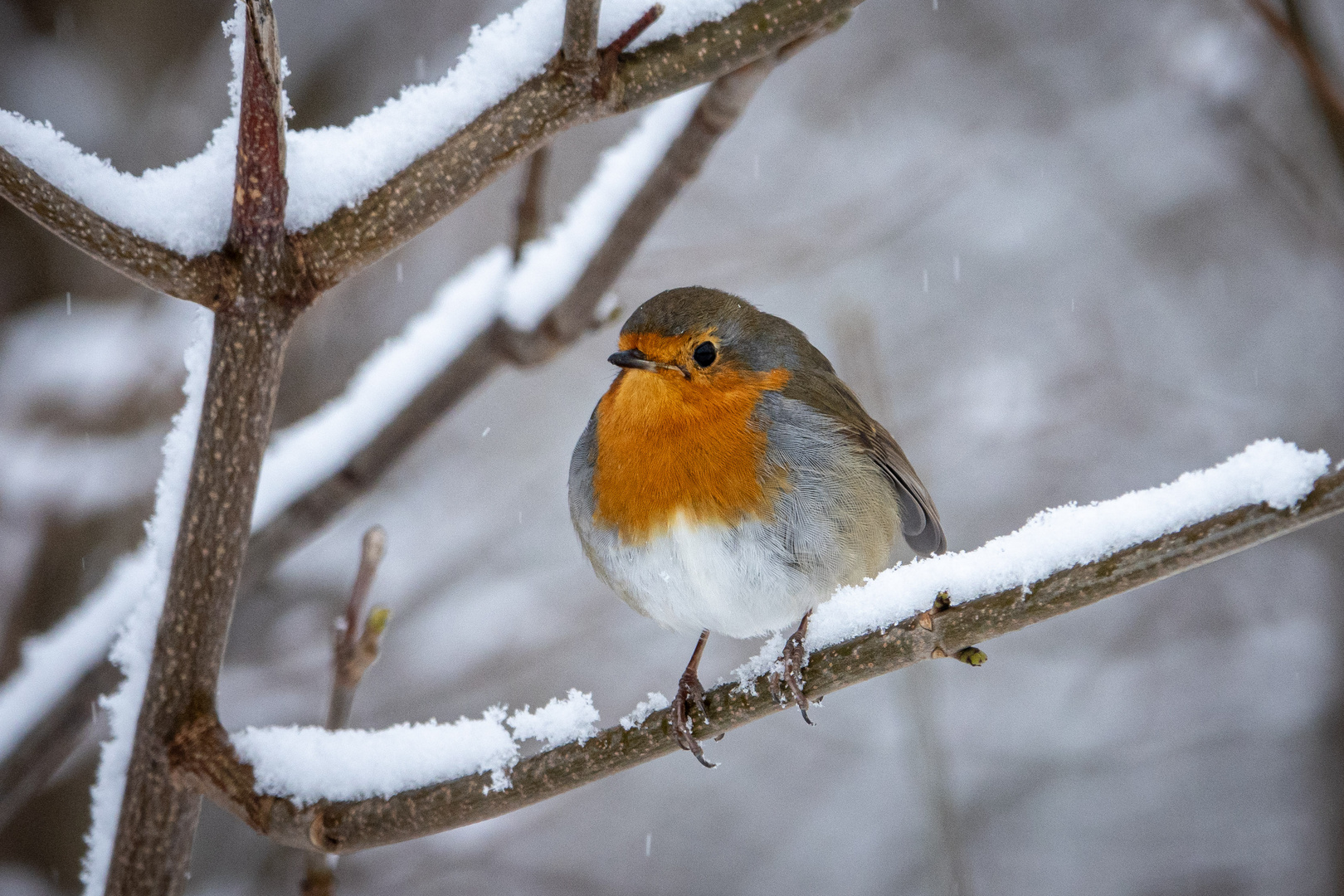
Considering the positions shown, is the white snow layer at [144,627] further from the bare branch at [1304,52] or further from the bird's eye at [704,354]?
the bare branch at [1304,52]

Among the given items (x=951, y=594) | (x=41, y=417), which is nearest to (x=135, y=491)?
(x=41, y=417)

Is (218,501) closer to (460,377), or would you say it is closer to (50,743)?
(460,377)

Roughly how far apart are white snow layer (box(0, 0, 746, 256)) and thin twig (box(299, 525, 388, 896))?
0.64 m

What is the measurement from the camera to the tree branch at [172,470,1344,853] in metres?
1.42

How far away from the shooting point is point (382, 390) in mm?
2857

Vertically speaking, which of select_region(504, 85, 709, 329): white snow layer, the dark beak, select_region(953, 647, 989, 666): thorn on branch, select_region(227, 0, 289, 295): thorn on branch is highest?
select_region(504, 85, 709, 329): white snow layer

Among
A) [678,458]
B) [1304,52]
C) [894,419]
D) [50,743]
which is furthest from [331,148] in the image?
[894,419]

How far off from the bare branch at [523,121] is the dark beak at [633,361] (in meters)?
0.79

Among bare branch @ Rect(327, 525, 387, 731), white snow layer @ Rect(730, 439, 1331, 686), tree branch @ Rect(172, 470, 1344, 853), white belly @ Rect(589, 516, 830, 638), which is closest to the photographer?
white snow layer @ Rect(730, 439, 1331, 686)

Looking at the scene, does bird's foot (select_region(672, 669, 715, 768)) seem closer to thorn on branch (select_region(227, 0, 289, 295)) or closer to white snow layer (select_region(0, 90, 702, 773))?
thorn on branch (select_region(227, 0, 289, 295))

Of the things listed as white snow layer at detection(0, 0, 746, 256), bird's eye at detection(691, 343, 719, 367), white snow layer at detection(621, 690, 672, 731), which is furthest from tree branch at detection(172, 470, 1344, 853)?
bird's eye at detection(691, 343, 719, 367)

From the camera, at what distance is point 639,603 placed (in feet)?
8.49

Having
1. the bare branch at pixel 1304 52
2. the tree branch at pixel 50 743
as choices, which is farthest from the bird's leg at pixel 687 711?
the bare branch at pixel 1304 52

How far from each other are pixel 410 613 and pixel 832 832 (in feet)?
8.25
